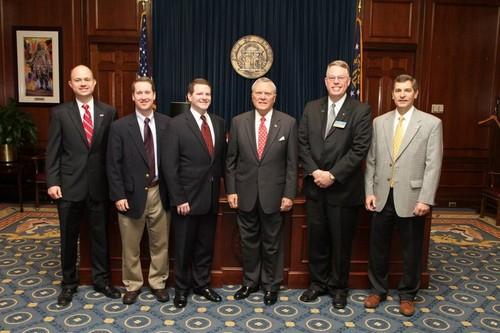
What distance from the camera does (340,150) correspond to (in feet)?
9.78

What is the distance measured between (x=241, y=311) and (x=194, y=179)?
3.04 ft

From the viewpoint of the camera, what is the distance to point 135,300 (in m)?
3.15

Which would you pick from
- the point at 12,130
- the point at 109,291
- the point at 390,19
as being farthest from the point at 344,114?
the point at 12,130

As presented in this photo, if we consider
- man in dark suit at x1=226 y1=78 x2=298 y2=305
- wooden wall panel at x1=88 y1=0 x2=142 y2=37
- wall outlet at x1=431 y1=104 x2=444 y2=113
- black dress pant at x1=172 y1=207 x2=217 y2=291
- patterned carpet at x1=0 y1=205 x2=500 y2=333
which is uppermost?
wooden wall panel at x1=88 y1=0 x2=142 y2=37

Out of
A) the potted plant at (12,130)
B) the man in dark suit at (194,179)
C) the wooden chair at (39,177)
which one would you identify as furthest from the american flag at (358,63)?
the potted plant at (12,130)

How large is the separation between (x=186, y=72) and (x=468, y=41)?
12.9 ft

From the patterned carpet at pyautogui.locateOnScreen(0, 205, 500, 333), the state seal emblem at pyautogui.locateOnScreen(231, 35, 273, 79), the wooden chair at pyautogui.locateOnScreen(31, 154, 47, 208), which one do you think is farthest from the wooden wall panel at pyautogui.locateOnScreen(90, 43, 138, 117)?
the patterned carpet at pyautogui.locateOnScreen(0, 205, 500, 333)

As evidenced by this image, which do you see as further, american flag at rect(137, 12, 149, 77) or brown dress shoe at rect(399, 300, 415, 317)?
american flag at rect(137, 12, 149, 77)

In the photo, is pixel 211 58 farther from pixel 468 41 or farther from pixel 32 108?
pixel 468 41

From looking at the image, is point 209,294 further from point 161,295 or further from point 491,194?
point 491,194

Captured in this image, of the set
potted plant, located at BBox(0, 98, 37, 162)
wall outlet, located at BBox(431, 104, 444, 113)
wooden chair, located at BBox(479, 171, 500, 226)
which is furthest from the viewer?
wall outlet, located at BBox(431, 104, 444, 113)

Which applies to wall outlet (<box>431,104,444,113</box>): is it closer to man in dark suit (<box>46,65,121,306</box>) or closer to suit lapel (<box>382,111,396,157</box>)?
suit lapel (<box>382,111,396,157</box>)

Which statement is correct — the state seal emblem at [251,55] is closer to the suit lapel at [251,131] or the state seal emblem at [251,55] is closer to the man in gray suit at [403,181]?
the suit lapel at [251,131]

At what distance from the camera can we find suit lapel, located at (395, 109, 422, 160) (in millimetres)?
2902
